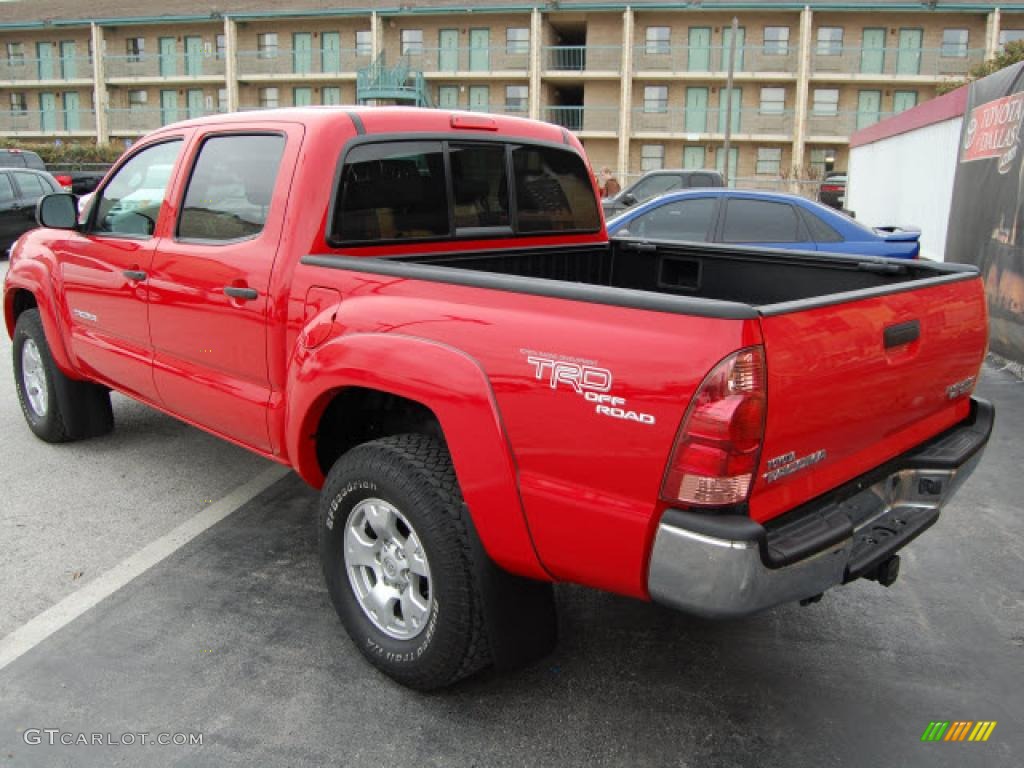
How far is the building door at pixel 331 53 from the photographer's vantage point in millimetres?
45844

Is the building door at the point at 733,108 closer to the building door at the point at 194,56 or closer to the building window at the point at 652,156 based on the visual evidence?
the building window at the point at 652,156

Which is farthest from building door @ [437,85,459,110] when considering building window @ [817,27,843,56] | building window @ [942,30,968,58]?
building window @ [942,30,968,58]

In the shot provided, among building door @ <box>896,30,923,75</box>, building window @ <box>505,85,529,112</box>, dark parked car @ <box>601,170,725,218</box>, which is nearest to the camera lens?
dark parked car @ <box>601,170,725,218</box>

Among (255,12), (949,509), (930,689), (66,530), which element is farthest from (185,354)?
Result: (255,12)

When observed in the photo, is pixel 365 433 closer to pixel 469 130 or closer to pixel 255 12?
pixel 469 130

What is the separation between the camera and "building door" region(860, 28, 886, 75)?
4172cm

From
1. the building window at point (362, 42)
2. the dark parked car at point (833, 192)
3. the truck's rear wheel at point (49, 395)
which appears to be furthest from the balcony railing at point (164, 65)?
the truck's rear wheel at point (49, 395)

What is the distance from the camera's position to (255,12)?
45812 millimetres

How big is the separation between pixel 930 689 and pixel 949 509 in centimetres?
199

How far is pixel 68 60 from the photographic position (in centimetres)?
5041

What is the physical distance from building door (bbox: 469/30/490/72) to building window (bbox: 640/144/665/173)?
29.4 feet

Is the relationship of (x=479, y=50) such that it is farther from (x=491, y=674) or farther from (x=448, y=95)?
(x=491, y=674)

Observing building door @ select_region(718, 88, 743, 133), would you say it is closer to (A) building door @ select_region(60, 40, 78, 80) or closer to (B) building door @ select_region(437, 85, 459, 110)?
(B) building door @ select_region(437, 85, 459, 110)

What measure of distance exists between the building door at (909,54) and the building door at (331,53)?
90.9 ft
